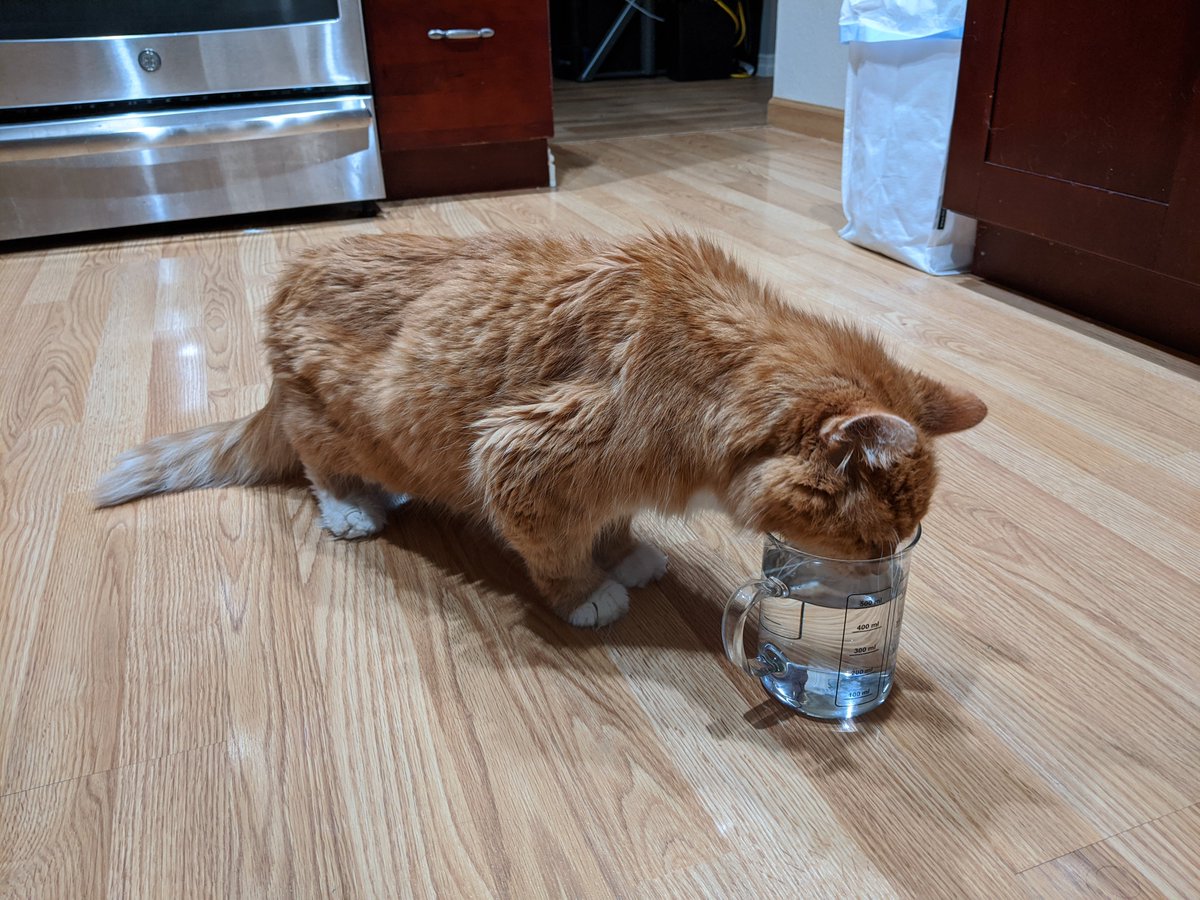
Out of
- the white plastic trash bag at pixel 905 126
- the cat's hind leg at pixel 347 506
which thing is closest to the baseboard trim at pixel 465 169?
the white plastic trash bag at pixel 905 126

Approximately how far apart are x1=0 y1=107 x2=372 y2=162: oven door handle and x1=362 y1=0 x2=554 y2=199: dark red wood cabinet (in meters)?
0.18

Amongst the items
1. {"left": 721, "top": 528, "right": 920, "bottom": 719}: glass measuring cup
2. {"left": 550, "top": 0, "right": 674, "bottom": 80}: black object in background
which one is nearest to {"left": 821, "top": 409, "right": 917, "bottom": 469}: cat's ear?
{"left": 721, "top": 528, "right": 920, "bottom": 719}: glass measuring cup

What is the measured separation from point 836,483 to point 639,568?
36 centimetres

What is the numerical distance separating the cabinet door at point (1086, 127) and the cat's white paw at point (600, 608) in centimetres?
119

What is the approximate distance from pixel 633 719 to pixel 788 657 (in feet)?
0.55

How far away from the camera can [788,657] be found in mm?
883

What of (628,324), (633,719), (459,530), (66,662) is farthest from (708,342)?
(66,662)

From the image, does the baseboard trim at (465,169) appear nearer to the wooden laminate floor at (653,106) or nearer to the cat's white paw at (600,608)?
the wooden laminate floor at (653,106)

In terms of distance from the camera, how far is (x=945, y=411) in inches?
32.9

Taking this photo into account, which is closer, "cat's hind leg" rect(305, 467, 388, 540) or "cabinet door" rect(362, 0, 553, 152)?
Result: "cat's hind leg" rect(305, 467, 388, 540)

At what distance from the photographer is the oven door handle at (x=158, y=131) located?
7.20 feet

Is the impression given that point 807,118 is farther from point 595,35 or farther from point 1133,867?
point 1133,867

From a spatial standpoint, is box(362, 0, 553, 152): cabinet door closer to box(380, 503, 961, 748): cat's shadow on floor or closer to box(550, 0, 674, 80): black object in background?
box(380, 503, 961, 748): cat's shadow on floor

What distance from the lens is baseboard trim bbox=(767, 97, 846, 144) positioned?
3465 mm
